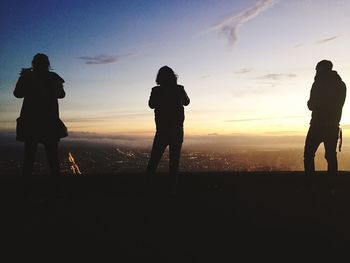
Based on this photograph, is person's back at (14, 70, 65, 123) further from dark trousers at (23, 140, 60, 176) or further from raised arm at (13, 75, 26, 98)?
dark trousers at (23, 140, 60, 176)

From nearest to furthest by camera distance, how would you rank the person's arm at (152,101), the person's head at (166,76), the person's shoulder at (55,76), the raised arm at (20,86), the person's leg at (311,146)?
the raised arm at (20,86) → the person's shoulder at (55,76) → the person's head at (166,76) → the person's arm at (152,101) → the person's leg at (311,146)

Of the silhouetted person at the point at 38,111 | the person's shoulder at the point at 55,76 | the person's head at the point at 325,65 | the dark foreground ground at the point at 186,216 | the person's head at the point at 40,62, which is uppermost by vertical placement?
the person's head at the point at 325,65

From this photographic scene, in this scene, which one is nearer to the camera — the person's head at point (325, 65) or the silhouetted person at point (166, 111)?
the silhouetted person at point (166, 111)

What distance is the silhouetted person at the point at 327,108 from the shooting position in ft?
23.2

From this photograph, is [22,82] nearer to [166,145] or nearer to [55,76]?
[55,76]

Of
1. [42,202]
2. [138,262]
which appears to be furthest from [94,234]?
[42,202]

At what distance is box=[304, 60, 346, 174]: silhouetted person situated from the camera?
7059mm

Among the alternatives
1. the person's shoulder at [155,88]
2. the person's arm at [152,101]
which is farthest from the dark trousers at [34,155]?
the person's shoulder at [155,88]

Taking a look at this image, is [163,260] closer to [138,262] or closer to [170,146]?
[138,262]

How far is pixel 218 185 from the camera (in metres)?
8.00

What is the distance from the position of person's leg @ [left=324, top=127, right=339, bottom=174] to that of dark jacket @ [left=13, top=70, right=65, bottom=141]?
4.58 meters

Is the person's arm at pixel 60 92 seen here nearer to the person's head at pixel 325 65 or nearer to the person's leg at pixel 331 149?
the person's head at pixel 325 65

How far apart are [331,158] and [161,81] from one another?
10.7 ft

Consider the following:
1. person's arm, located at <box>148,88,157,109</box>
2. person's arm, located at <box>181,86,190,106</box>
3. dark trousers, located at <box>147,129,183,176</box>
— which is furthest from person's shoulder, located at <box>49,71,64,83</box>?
person's arm, located at <box>181,86,190,106</box>
